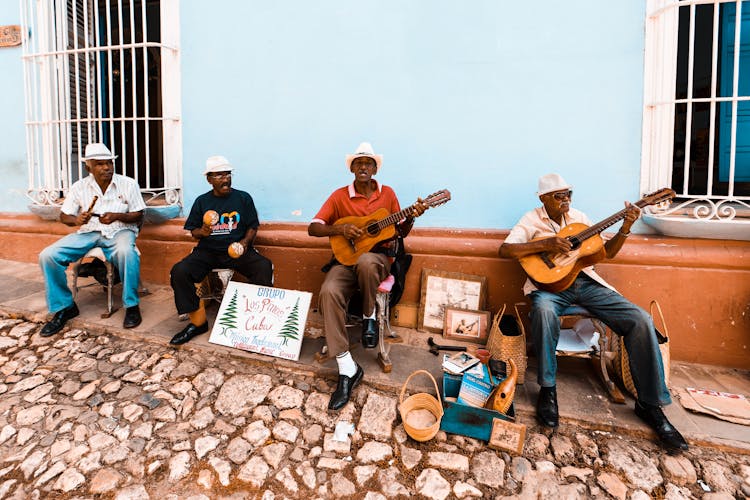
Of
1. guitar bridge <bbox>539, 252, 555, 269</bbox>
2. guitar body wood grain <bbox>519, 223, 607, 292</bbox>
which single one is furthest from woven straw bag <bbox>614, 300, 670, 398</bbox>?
guitar bridge <bbox>539, 252, 555, 269</bbox>

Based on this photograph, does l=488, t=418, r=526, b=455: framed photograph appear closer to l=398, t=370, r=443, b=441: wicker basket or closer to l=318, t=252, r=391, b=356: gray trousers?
l=398, t=370, r=443, b=441: wicker basket

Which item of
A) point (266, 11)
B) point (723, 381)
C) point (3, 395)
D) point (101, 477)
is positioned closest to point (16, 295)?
point (3, 395)

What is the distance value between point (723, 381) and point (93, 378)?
443 centimetres

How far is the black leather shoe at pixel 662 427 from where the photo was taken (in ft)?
7.20

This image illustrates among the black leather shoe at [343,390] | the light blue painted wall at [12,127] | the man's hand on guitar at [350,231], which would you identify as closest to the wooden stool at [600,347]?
the black leather shoe at [343,390]

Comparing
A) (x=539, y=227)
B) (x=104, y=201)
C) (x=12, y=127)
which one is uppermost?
(x=12, y=127)

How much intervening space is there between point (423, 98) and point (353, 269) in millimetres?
1659

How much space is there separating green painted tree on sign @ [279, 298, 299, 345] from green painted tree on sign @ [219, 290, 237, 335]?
1.44 ft

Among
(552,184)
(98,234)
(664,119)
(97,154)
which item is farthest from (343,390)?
(664,119)

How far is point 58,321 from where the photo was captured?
3.40 m

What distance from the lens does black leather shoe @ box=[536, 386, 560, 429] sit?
235 cm

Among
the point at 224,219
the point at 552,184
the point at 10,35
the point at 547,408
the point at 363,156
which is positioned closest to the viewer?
the point at 547,408

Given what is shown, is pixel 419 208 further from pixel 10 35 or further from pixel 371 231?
pixel 10 35

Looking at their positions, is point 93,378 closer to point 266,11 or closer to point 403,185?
point 403,185
